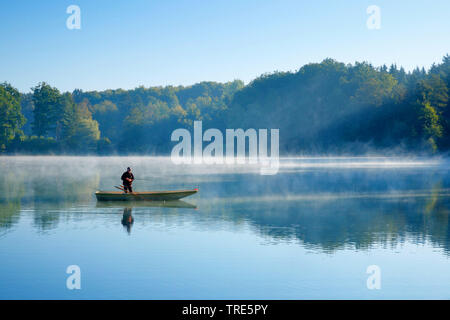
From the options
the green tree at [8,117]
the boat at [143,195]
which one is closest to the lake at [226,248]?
the boat at [143,195]

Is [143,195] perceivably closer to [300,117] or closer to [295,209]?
[295,209]

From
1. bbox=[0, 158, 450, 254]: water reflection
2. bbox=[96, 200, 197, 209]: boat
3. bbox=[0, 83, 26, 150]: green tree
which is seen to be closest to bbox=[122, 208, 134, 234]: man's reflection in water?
bbox=[0, 158, 450, 254]: water reflection

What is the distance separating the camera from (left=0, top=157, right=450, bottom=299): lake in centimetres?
1473

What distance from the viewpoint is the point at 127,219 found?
2692cm

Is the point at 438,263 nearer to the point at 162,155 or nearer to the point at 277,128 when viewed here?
the point at 277,128

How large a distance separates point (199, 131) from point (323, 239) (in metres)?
140

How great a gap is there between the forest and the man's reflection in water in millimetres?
80969

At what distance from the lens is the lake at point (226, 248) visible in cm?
1473

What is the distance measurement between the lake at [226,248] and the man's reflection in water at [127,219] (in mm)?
47

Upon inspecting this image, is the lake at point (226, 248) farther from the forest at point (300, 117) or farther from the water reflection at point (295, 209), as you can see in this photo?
the forest at point (300, 117)

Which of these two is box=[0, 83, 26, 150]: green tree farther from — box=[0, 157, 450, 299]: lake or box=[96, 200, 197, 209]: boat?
box=[96, 200, 197, 209]: boat

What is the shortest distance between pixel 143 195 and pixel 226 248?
14914 mm

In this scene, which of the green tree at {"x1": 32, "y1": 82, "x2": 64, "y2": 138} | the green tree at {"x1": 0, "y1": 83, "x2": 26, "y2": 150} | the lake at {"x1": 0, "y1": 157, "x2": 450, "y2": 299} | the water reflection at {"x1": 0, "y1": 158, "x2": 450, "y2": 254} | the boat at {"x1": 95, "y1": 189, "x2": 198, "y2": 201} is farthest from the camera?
the green tree at {"x1": 32, "y1": 82, "x2": 64, "y2": 138}

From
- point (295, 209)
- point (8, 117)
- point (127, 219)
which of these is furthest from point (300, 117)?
point (127, 219)
